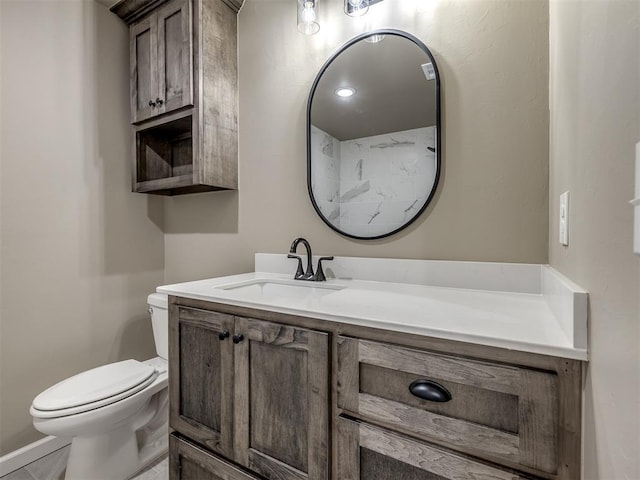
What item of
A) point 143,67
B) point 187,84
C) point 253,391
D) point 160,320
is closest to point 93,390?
point 160,320

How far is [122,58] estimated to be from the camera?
2.03 m

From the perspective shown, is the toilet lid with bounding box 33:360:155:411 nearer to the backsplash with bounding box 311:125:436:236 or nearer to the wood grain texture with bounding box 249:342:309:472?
the wood grain texture with bounding box 249:342:309:472

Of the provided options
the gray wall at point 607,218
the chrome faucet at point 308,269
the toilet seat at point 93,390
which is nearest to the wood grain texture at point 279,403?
the chrome faucet at point 308,269

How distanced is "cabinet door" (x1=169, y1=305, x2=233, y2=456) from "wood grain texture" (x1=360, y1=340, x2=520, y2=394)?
53cm

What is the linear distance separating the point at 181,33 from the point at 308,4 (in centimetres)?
71

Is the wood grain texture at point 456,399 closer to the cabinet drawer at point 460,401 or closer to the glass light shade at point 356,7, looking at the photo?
the cabinet drawer at point 460,401

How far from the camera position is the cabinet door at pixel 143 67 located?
1808 millimetres

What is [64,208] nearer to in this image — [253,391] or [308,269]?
[308,269]

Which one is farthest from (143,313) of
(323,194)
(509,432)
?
(509,432)

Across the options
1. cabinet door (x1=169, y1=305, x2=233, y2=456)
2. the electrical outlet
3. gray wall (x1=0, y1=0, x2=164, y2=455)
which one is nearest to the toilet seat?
cabinet door (x1=169, y1=305, x2=233, y2=456)

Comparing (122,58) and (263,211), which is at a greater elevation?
(122,58)

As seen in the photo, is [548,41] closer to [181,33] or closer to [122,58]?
[181,33]

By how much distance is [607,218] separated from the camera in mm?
498

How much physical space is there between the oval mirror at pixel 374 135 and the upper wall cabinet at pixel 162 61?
2.37 feet
